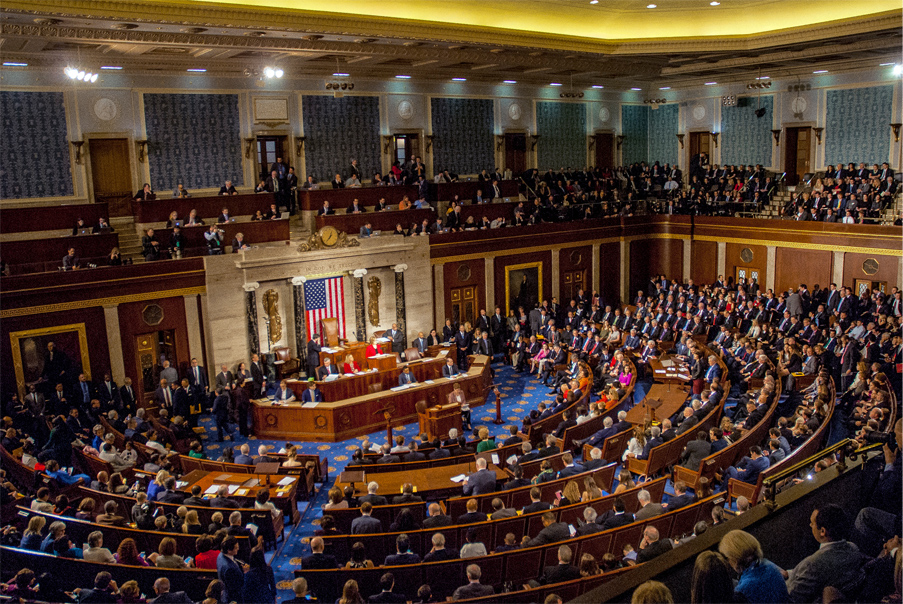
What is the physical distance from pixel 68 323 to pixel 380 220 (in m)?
8.25

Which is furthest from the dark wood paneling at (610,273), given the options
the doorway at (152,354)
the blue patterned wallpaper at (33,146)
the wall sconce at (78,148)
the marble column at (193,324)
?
the blue patterned wallpaper at (33,146)

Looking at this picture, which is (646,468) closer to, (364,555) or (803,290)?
(364,555)

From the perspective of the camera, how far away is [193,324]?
17469mm

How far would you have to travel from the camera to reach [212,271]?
683 inches

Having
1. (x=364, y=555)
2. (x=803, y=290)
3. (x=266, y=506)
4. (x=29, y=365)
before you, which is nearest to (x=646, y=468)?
(x=364, y=555)

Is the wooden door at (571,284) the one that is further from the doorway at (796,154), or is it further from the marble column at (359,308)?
the doorway at (796,154)

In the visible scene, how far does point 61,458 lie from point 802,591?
1177cm

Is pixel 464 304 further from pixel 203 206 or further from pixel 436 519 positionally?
pixel 436 519

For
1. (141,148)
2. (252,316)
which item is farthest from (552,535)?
(141,148)

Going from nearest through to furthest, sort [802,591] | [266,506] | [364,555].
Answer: [802,591] < [364,555] < [266,506]

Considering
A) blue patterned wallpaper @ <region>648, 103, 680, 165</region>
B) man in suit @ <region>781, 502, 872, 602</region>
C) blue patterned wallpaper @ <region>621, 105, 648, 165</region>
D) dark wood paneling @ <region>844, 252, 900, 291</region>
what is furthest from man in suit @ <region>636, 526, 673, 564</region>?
blue patterned wallpaper @ <region>648, 103, 680, 165</region>

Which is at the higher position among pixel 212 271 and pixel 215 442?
pixel 212 271

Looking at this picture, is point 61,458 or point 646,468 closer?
point 646,468

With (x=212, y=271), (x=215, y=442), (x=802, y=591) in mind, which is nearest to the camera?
(x=802, y=591)
